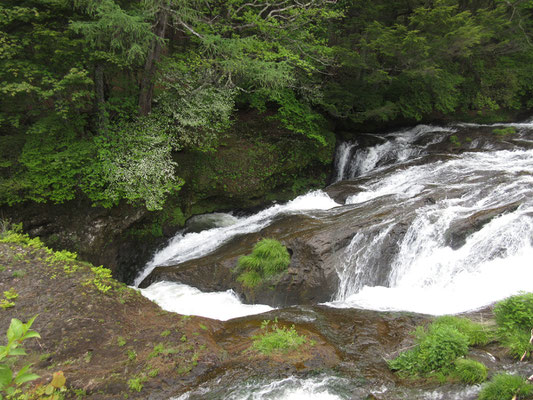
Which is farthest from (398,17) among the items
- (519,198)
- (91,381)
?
(91,381)

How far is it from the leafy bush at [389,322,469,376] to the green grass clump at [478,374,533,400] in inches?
19.9

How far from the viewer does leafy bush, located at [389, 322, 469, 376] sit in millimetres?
4352

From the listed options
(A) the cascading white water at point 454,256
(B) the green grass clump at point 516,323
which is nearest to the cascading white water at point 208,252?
(A) the cascading white water at point 454,256

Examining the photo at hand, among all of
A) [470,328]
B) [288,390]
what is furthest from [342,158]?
[288,390]

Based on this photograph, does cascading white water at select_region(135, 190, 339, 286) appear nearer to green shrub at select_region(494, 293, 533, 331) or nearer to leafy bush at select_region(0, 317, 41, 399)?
green shrub at select_region(494, 293, 533, 331)

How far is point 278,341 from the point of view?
514 cm

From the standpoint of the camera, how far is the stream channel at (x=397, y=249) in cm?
627

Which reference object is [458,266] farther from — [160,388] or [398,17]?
[398,17]

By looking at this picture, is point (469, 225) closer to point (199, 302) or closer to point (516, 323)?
point (516, 323)

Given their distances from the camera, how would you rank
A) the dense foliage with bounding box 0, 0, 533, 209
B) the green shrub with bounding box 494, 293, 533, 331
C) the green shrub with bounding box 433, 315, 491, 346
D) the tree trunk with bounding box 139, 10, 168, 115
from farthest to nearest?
the tree trunk with bounding box 139, 10, 168, 115 < the dense foliage with bounding box 0, 0, 533, 209 < the green shrub with bounding box 433, 315, 491, 346 < the green shrub with bounding box 494, 293, 533, 331

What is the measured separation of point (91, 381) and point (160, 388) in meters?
0.93

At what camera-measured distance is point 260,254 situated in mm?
8180

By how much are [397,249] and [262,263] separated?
318cm

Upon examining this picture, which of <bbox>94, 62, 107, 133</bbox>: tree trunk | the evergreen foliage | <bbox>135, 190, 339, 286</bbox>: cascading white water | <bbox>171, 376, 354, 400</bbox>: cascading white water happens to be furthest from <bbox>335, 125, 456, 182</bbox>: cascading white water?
<bbox>171, 376, 354, 400</bbox>: cascading white water
